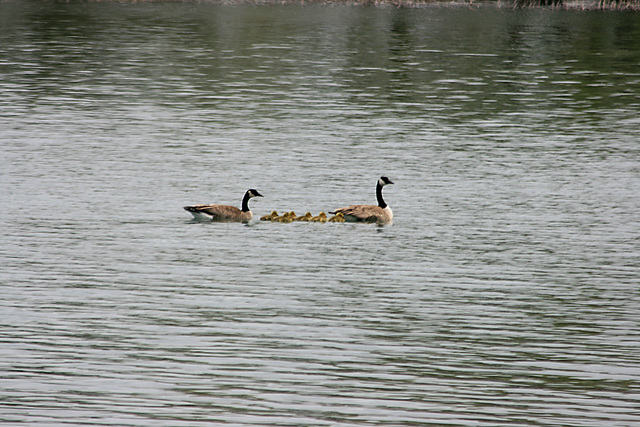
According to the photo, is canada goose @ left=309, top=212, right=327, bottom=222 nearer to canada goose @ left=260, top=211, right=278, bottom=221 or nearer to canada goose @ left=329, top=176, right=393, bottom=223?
canada goose @ left=329, top=176, right=393, bottom=223

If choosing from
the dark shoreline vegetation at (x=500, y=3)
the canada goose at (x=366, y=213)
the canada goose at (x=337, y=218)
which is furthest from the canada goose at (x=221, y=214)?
the dark shoreline vegetation at (x=500, y=3)

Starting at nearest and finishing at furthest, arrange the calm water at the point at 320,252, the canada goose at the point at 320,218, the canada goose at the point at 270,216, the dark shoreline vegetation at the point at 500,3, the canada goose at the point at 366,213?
the calm water at the point at 320,252, the canada goose at the point at 320,218, the canada goose at the point at 270,216, the canada goose at the point at 366,213, the dark shoreline vegetation at the point at 500,3

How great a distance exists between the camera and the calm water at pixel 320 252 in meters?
12.6

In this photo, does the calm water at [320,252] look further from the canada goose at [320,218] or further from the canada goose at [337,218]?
the canada goose at [320,218]

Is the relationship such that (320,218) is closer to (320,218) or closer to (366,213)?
(320,218)

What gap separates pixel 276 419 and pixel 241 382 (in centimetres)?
133

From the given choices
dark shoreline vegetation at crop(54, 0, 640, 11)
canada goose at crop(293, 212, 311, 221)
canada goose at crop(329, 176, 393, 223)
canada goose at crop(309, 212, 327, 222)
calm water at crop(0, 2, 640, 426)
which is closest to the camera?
calm water at crop(0, 2, 640, 426)

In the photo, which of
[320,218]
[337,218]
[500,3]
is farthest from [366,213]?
[500,3]

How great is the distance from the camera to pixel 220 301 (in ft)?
55.5

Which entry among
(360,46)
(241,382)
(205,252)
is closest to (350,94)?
(360,46)

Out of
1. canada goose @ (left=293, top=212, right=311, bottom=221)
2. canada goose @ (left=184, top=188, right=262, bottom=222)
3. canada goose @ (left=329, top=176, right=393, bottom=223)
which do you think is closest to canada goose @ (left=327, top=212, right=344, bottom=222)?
canada goose @ (left=329, top=176, right=393, bottom=223)

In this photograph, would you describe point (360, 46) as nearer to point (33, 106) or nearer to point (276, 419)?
point (33, 106)

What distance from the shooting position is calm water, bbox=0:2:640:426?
41.5ft

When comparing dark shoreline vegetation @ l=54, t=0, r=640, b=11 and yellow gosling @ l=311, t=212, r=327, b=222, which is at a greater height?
dark shoreline vegetation @ l=54, t=0, r=640, b=11
